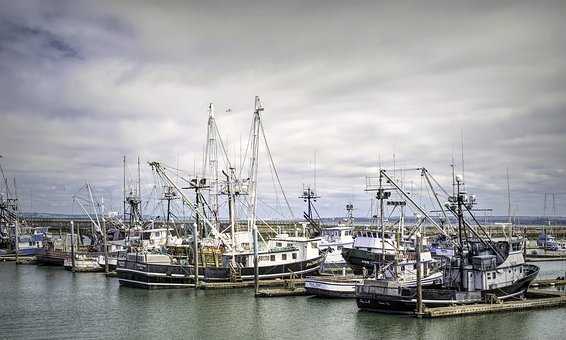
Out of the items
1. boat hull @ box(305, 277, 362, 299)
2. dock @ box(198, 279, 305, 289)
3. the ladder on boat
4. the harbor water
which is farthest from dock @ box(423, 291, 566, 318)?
the ladder on boat

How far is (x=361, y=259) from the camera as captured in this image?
45.5 meters

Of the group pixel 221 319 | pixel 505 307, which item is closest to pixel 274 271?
pixel 221 319

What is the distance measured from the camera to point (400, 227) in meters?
52.5

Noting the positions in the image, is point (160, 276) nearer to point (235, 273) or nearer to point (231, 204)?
point (235, 273)

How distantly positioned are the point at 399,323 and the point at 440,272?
29.9 ft

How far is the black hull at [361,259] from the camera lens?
4453cm

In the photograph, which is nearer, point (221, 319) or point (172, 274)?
point (221, 319)

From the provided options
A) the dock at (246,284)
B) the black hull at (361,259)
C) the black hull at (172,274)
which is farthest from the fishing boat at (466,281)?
the black hull at (172,274)

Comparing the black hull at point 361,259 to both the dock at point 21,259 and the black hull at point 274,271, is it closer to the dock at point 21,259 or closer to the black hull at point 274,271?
the black hull at point 274,271

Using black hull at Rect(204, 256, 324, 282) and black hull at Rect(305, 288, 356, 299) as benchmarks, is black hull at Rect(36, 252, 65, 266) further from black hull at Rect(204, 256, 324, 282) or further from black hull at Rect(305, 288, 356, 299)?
black hull at Rect(305, 288, 356, 299)

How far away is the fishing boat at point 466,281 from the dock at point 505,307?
33.0 inches

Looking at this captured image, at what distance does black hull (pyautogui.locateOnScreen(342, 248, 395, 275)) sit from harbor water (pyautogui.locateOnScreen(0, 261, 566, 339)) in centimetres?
766

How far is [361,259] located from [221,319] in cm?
1620

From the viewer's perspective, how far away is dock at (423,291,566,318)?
3141 cm
